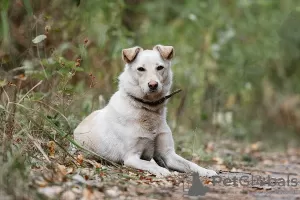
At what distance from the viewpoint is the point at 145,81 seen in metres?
5.35

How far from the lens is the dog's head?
17.5ft

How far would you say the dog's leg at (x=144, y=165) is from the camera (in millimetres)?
5195

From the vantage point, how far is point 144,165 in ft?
17.4

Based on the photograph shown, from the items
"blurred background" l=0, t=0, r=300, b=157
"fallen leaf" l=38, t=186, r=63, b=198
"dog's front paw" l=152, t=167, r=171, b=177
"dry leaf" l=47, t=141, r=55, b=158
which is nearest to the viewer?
"fallen leaf" l=38, t=186, r=63, b=198

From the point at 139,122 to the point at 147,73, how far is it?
0.45m

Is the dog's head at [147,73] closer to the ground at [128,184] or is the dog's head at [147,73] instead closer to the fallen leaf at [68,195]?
the ground at [128,184]

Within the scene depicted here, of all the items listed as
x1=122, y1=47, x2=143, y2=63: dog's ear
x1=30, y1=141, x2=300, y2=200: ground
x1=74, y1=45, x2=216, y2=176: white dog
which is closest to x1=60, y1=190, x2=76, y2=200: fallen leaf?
x1=30, y1=141, x2=300, y2=200: ground

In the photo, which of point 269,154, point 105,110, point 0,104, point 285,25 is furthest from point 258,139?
point 0,104

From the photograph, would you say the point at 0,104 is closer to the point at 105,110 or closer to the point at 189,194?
the point at 105,110

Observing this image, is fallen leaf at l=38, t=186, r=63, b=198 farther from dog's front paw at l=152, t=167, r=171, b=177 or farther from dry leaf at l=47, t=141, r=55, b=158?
dog's front paw at l=152, t=167, r=171, b=177

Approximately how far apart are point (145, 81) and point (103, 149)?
30.6 inches

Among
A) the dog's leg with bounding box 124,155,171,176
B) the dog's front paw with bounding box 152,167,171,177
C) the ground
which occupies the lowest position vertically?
the ground

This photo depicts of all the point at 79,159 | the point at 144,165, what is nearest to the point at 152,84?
the point at 144,165

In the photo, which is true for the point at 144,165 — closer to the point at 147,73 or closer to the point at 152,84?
the point at 152,84
